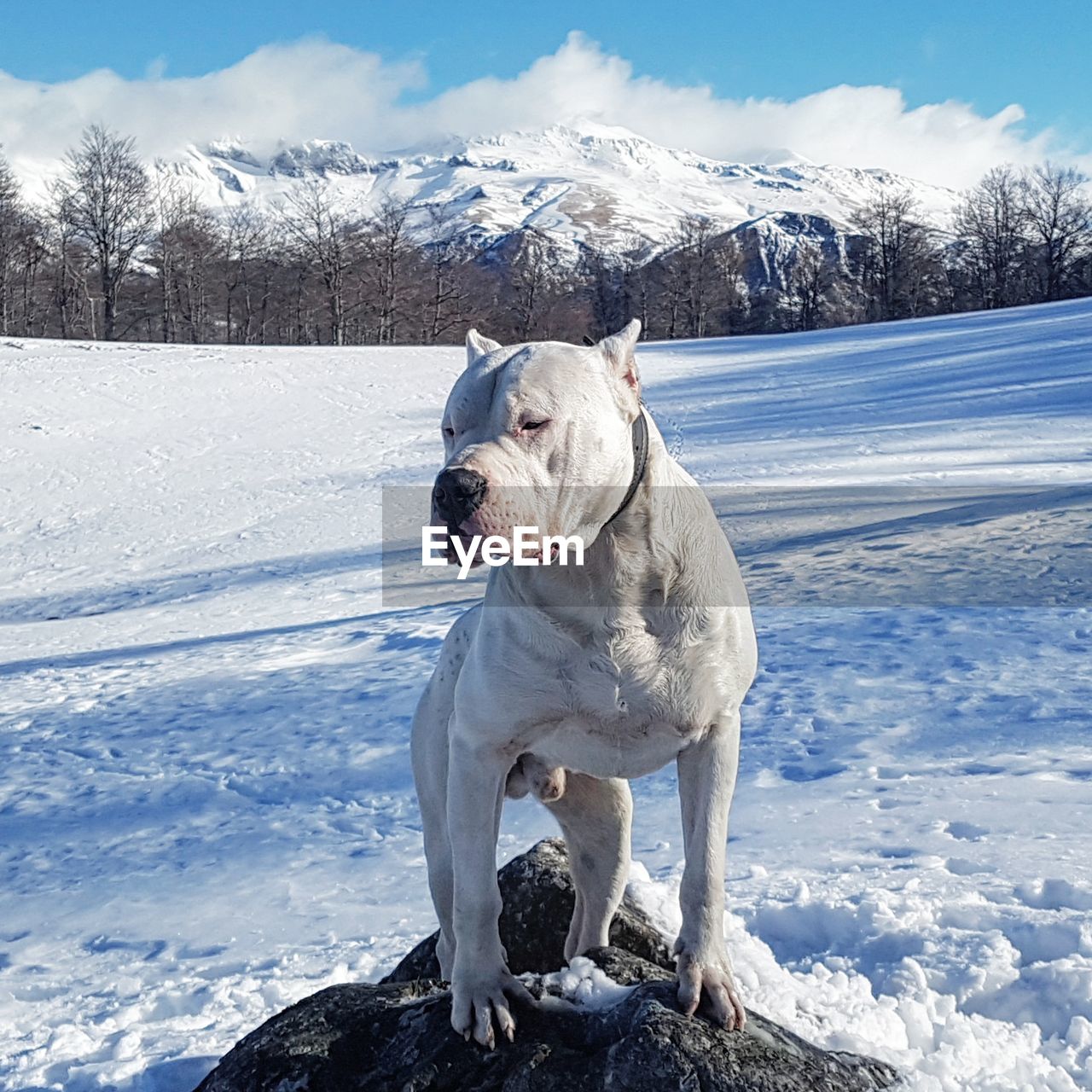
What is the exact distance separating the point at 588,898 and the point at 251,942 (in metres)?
2.10

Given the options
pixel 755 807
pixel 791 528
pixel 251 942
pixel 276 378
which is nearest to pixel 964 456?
pixel 791 528

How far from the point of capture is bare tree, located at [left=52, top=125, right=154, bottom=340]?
4669cm

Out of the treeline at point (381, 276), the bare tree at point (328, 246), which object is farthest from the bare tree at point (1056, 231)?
the bare tree at point (328, 246)

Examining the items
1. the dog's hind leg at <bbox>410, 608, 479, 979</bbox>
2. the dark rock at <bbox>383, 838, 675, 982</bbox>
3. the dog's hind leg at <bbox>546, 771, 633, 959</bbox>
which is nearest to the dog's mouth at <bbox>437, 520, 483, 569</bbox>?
the dog's hind leg at <bbox>410, 608, 479, 979</bbox>

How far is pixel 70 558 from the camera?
14.9m

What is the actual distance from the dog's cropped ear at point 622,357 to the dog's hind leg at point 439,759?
0.86m

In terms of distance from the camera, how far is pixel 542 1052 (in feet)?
8.57

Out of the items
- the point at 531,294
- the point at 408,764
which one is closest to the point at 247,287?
the point at 531,294

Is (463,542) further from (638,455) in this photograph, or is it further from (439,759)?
(439,759)

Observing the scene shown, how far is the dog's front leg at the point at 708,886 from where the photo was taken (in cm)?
262

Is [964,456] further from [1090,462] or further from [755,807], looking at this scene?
[755,807]

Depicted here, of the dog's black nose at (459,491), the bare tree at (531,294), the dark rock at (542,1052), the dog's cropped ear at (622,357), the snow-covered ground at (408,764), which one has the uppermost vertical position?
the bare tree at (531,294)
